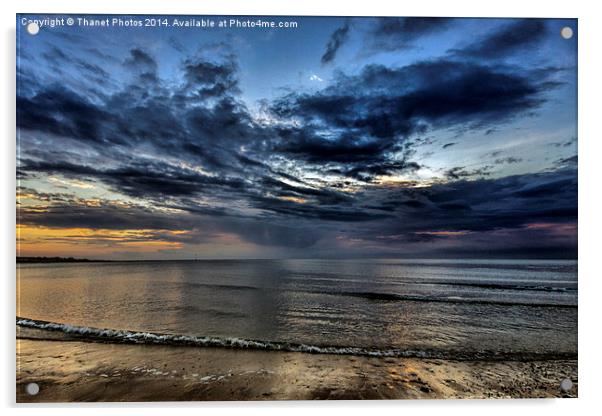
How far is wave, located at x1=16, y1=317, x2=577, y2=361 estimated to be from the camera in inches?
113

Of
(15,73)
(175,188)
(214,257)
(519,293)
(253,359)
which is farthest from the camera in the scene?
(519,293)

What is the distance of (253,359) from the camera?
2785mm

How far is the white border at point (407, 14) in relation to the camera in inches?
99.7

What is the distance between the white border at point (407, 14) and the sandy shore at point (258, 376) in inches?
3.2

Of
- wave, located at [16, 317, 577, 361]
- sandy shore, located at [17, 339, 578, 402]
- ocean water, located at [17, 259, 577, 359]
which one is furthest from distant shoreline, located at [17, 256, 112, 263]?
sandy shore, located at [17, 339, 578, 402]

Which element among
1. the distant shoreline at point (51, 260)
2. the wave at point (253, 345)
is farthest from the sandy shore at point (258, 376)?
A: the distant shoreline at point (51, 260)

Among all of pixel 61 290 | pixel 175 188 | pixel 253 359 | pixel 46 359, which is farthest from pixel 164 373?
pixel 61 290

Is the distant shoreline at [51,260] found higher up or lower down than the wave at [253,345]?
higher up

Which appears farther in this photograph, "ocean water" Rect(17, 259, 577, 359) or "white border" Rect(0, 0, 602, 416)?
"ocean water" Rect(17, 259, 577, 359)

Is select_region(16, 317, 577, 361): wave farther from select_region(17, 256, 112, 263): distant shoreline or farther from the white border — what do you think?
select_region(17, 256, 112, 263): distant shoreline

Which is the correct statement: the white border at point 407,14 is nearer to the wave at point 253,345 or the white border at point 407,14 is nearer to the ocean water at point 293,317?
the ocean water at point 293,317

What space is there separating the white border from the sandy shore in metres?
0.08

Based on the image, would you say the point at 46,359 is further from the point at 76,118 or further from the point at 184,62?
the point at 184,62

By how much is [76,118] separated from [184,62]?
1105mm
